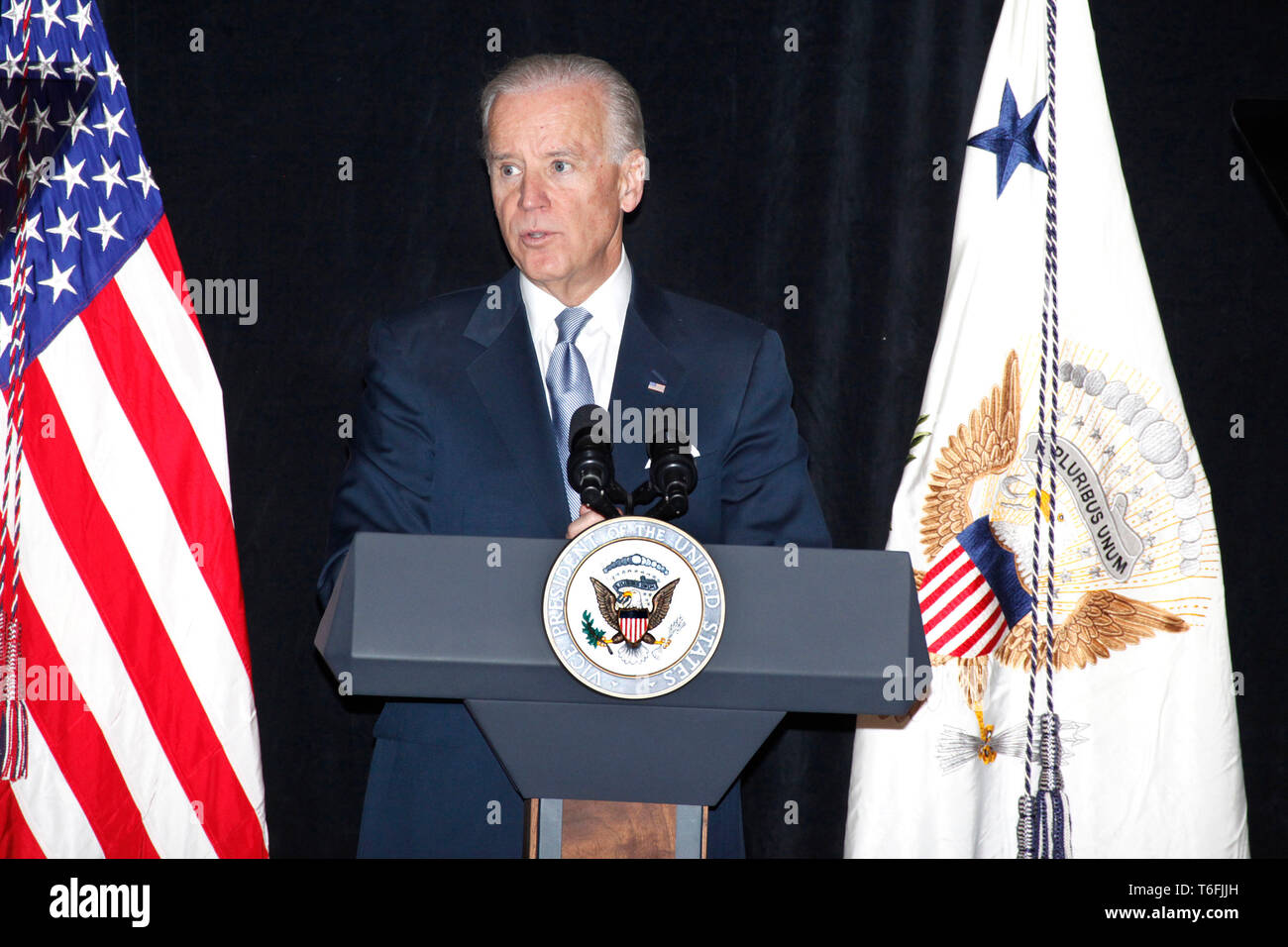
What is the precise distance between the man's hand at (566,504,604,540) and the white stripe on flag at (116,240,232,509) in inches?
55.2

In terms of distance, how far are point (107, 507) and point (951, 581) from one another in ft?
5.54

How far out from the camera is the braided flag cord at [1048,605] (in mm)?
2391

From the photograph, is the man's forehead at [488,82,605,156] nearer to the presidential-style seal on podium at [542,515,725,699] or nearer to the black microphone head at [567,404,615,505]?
the black microphone head at [567,404,615,505]

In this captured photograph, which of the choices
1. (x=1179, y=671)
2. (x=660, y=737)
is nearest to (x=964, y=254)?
(x=1179, y=671)

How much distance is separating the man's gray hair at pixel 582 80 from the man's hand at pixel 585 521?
86cm

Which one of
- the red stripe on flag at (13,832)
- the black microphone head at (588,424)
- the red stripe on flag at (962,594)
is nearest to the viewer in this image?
the black microphone head at (588,424)

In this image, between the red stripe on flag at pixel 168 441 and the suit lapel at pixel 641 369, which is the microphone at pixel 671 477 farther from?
the red stripe on flag at pixel 168 441

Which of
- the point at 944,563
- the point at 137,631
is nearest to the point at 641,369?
the point at 944,563

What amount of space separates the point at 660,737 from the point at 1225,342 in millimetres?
2205

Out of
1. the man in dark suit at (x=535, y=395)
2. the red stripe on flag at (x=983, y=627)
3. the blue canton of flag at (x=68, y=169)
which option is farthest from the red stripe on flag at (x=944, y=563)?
the blue canton of flag at (x=68, y=169)

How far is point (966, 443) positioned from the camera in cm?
274

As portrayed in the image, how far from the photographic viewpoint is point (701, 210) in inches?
121

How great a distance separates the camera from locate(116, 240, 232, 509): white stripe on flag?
8.96ft

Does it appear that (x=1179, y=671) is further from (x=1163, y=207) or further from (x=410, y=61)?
(x=410, y=61)
